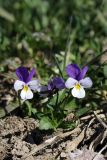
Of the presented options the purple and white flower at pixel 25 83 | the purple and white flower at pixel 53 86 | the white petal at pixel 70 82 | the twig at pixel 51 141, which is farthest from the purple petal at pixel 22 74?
the twig at pixel 51 141

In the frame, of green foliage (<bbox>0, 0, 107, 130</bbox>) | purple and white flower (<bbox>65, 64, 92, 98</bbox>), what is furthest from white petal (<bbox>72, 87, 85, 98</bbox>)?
green foliage (<bbox>0, 0, 107, 130</bbox>)

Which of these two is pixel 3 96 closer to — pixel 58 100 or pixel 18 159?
pixel 58 100

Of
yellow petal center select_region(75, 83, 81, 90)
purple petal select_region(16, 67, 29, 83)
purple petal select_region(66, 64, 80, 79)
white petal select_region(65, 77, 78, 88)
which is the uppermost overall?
purple petal select_region(16, 67, 29, 83)

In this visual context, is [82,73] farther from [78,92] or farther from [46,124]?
[46,124]

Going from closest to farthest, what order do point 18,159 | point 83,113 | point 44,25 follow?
point 18,159 < point 83,113 < point 44,25

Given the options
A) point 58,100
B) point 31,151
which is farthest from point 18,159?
point 58,100

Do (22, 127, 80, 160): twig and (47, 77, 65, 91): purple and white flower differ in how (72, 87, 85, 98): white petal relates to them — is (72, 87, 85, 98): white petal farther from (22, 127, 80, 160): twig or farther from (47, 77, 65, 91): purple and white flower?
(22, 127, 80, 160): twig
